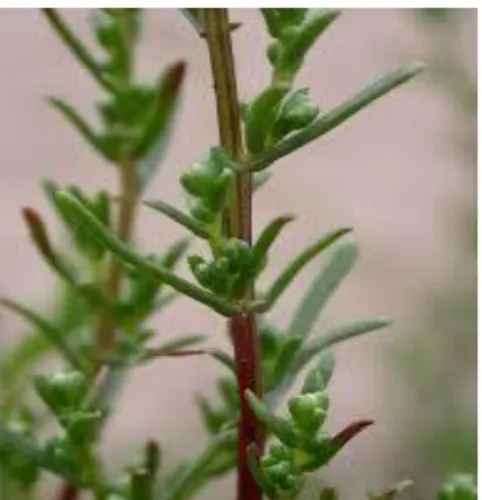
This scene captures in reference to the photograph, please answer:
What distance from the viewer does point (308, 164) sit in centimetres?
321

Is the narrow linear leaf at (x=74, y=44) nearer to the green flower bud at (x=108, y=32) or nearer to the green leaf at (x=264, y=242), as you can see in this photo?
the green flower bud at (x=108, y=32)

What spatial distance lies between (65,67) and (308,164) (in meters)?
0.49

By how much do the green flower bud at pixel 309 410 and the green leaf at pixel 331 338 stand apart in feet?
0.30

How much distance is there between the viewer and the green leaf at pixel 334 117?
22.4 inches

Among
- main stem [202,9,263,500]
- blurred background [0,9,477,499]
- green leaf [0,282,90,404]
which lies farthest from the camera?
blurred background [0,9,477,499]

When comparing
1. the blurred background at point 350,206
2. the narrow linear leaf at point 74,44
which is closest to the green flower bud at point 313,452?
the narrow linear leaf at point 74,44

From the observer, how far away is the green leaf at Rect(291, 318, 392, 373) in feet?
2.17

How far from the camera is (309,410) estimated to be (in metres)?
0.56

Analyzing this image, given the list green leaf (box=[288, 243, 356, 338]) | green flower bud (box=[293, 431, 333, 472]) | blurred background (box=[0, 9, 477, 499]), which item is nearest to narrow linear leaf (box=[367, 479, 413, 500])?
green flower bud (box=[293, 431, 333, 472])

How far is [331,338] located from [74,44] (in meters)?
0.16

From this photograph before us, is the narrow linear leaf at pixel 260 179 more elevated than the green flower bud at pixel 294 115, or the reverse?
the green flower bud at pixel 294 115

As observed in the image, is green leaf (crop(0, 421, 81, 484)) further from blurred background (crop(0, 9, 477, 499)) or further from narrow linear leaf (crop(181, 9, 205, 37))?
blurred background (crop(0, 9, 477, 499))

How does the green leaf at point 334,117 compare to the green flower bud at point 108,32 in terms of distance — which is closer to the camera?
the green leaf at point 334,117

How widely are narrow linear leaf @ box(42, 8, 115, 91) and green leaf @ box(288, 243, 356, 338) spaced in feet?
0.40
